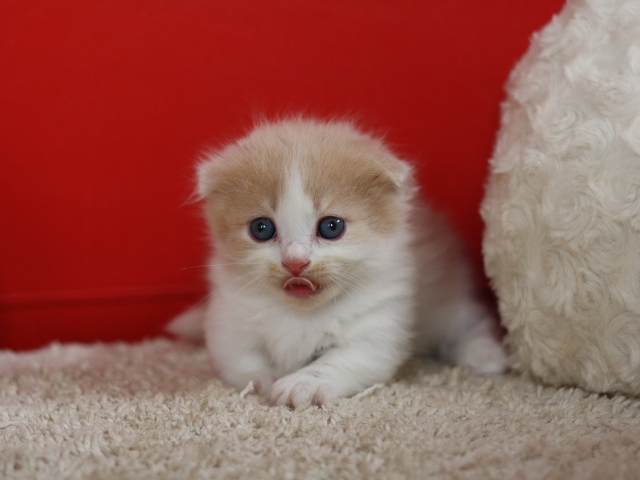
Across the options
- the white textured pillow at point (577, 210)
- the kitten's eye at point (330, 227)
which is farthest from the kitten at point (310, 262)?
the white textured pillow at point (577, 210)

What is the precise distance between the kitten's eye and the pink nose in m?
0.10

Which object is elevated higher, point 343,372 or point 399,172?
point 399,172

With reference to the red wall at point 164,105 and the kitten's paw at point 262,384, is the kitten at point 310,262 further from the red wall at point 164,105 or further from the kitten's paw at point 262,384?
the red wall at point 164,105

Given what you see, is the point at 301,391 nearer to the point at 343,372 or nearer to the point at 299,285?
the point at 343,372

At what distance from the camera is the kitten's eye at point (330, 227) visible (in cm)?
153

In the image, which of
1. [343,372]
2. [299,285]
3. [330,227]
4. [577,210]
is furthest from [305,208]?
[577,210]

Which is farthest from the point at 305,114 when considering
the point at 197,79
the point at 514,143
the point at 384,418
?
the point at 384,418

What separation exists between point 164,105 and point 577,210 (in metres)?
1.27

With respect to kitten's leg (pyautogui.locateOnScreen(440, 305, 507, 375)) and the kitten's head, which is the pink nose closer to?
the kitten's head

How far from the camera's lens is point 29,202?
6.95 feet

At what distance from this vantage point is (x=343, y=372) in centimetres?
161

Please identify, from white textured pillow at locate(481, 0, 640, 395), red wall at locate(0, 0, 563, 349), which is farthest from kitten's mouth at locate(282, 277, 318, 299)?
red wall at locate(0, 0, 563, 349)

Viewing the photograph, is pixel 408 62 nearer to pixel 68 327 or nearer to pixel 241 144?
pixel 241 144

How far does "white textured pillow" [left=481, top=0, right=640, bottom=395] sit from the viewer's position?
4.85ft
